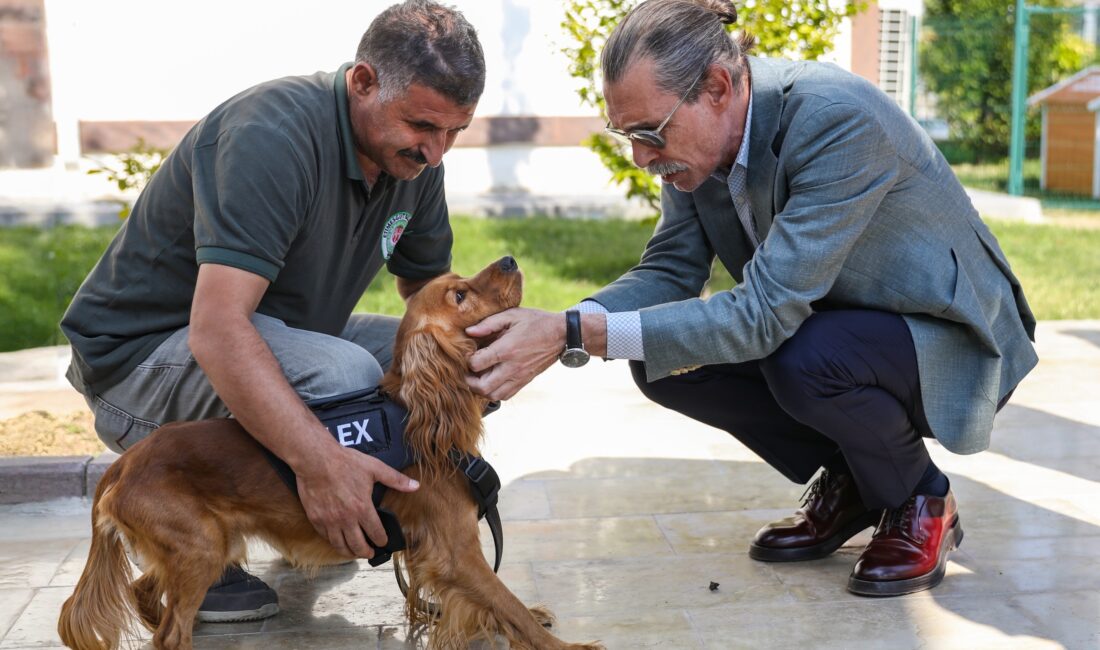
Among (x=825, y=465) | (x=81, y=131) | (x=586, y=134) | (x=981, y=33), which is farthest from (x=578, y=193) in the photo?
(x=825, y=465)

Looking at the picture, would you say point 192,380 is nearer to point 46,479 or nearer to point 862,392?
point 46,479

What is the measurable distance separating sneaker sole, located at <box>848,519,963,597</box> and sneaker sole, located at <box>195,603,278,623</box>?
1.61m

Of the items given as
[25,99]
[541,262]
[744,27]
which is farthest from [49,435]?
[25,99]

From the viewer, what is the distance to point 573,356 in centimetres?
295

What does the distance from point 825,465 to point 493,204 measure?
799 cm

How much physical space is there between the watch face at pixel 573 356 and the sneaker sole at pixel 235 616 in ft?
3.44

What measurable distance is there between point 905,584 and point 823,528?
0.34 meters

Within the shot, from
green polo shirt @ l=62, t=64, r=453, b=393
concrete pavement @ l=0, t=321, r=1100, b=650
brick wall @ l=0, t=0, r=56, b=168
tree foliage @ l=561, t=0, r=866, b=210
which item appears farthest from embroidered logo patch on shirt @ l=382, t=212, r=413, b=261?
brick wall @ l=0, t=0, r=56, b=168

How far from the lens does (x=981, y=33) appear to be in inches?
625

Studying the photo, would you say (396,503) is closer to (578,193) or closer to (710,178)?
(710,178)

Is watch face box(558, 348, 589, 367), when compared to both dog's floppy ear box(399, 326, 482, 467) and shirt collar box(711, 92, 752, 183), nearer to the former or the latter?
dog's floppy ear box(399, 326, 482, 467)

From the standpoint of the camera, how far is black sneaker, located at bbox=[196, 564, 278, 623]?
3008 mm

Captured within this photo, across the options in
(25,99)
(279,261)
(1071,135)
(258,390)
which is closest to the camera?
(258,390)

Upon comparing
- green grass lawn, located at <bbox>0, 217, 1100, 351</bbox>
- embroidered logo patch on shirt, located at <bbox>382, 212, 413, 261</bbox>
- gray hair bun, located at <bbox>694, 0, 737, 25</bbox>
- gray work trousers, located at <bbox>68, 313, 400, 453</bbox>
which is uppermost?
gray hair bun, located at <bbox>694, 0, 737, 25</bbox>
